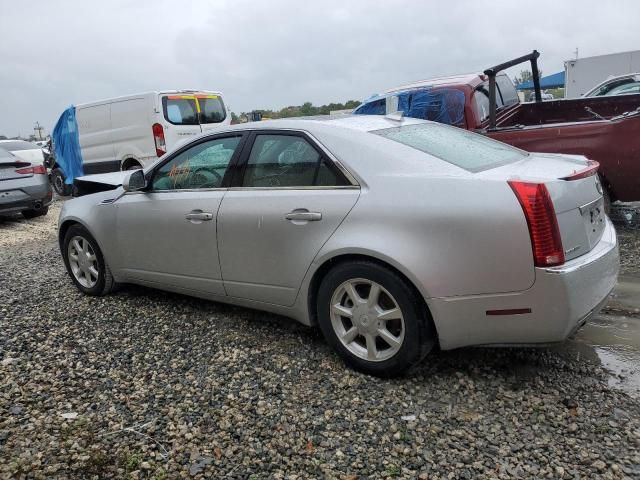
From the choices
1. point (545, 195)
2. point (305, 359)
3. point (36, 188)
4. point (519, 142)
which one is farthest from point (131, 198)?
point (36, 188)

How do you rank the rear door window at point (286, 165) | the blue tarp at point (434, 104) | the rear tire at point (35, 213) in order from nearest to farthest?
the rear door window at point (286, 165)
the blue tarp at point (434, 104)
the rear tire at point (35, 213)

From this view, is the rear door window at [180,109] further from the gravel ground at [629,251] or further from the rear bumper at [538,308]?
the rear bumper at [538,308]

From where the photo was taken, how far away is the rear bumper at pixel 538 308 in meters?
2.64

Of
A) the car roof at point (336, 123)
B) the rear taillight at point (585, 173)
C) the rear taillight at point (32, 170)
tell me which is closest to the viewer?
the rear taillight at point (585, 173)

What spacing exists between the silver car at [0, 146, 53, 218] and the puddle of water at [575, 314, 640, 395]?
27.6ft

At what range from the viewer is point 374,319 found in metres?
3.06

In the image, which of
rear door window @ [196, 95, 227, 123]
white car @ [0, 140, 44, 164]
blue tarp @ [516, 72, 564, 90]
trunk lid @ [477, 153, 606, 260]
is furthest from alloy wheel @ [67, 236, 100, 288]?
blue tarp @ [516, 72, 564, 90]

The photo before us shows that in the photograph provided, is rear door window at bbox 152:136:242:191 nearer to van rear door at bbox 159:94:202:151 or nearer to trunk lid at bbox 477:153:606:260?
trunk lid at bbox 477:153:606:260

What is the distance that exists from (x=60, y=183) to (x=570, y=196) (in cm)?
1323

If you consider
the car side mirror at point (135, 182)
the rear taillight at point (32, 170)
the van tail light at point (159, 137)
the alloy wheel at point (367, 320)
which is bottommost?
the alloy wheel at point (367, 320)

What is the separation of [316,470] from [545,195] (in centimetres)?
165

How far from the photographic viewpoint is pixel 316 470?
2422mm

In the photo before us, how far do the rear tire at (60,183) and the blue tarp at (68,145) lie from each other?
0.27 metres

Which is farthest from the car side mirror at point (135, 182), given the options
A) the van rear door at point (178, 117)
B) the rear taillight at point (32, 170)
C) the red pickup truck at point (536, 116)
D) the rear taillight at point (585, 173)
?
the van rear door at point (178, 117)
